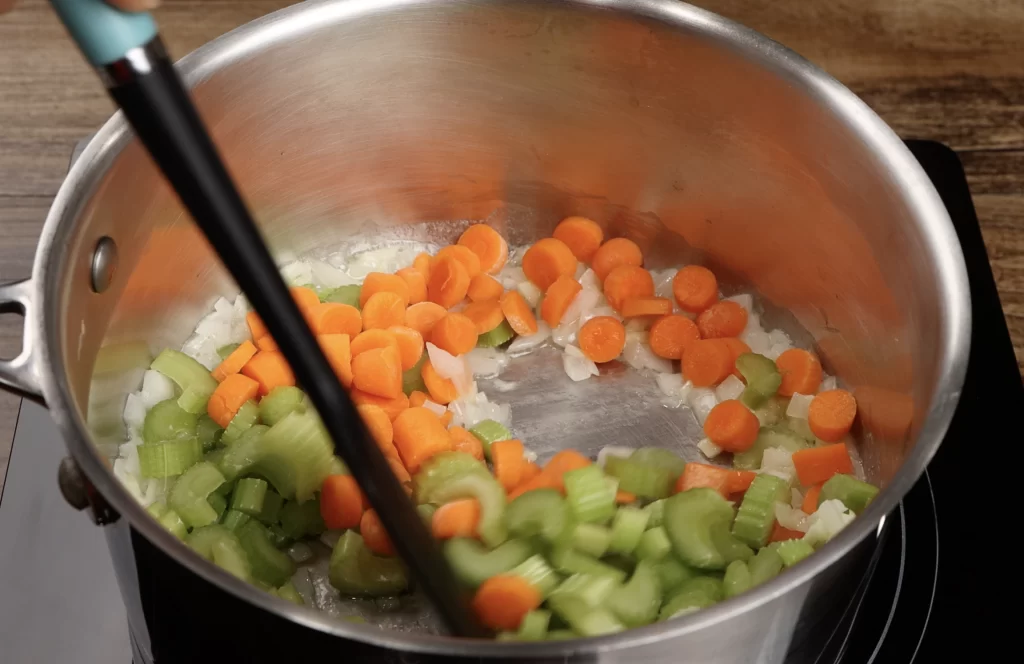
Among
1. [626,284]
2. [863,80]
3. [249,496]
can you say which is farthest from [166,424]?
[863,80]

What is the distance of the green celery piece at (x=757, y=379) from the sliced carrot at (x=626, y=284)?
7.8 inches

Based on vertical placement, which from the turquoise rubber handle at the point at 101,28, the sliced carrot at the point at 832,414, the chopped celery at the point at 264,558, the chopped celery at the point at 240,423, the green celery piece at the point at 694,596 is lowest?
the sliced carrot at the point at 832,414

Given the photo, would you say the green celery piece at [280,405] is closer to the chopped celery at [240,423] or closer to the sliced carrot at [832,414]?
the chopped celery at [240,423]

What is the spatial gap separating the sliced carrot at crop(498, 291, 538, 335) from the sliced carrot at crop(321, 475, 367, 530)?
0.40 metres

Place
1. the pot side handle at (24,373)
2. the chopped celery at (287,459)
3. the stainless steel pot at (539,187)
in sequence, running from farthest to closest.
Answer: the chopped celery at (287,459), the stainless steel pot at (539,187), the pot side handle at (24,373)

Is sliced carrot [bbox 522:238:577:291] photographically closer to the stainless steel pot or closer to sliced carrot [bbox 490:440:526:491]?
the stainless steel pot

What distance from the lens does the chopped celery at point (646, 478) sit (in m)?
1.34

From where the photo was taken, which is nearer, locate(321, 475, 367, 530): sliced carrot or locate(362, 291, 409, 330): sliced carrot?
locate(321, 475, 367, 530): sliced carrot

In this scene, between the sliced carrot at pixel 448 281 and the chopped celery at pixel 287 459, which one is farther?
the sliced carrot at pixel 448 281

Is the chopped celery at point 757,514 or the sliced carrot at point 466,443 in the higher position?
the sliced carrot at point 466,443

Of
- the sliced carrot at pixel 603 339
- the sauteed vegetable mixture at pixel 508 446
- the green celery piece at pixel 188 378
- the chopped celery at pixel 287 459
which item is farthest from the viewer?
the sliced carrot at pixel 603 339

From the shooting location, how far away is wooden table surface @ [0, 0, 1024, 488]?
1620 millimetres

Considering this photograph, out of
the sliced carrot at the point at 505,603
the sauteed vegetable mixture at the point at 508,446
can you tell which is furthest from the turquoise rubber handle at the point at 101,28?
the sliced carrot at the point at 505,603

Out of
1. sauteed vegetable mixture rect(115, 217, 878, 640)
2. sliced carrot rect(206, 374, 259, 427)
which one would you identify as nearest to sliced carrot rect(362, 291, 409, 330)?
sauteed vegetable mixture rect(115, 217, 878, 640)
